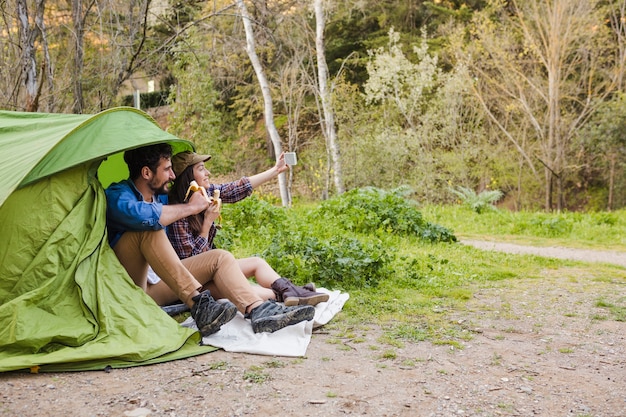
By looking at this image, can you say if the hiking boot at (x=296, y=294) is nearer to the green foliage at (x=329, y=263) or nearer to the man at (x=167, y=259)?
the man at (x=167, y=259)

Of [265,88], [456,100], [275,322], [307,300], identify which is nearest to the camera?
[275,322]

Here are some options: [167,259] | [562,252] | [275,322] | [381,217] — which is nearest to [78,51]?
[381,217]

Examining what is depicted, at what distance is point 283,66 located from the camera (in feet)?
61.8

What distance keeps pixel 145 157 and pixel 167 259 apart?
67 cm

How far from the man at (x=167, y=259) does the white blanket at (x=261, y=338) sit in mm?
49

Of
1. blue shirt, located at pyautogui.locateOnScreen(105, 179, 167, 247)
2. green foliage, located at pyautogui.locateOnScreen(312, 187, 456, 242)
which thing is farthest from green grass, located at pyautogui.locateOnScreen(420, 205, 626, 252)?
blue shirt, located at pyautogui.locateOnScreen(105, 179, 167, 247)

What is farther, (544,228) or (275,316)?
(544,228)

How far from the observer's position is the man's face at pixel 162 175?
393 cm

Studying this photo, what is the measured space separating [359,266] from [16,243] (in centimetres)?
271

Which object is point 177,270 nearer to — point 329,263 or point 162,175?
point 162,175

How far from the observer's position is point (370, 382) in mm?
3105

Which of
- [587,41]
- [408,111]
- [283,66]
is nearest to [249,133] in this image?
[283,66]

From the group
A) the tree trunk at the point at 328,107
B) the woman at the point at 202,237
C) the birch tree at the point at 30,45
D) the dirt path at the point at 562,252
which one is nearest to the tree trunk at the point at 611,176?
the tree trunk at the point at 328,107

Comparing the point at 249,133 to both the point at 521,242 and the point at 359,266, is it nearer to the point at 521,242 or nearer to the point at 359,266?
the point at 521,242
